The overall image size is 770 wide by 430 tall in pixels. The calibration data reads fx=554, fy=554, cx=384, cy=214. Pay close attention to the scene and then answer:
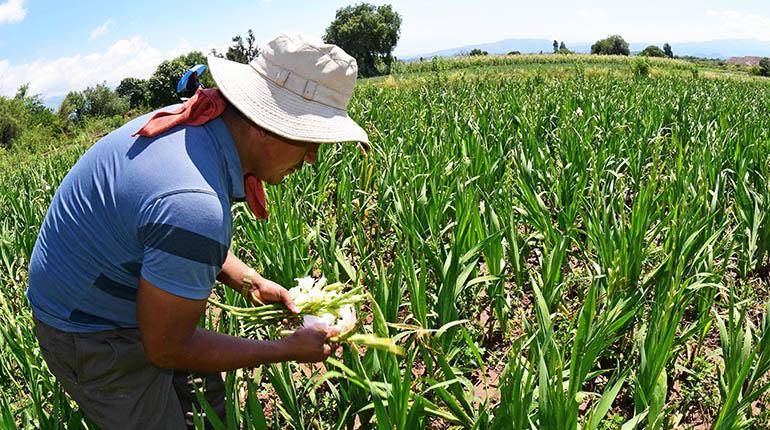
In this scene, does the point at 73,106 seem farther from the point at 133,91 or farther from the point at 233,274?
the point at 233,274

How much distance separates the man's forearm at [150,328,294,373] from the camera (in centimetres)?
114

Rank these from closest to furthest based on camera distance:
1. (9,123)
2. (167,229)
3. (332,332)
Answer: (167,229) → (332,332) → (9,123)

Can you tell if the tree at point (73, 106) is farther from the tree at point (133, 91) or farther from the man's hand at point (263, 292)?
the man's hand at point (263, 292)

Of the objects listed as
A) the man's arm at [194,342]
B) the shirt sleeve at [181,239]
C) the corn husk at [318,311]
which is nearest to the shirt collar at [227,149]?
the shirt sleeve at [181,239]

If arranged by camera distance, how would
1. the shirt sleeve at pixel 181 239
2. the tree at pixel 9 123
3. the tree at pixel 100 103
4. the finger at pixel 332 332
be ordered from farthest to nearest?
the tree at pixel 100 103, the tree at pixel 9 123, the finger at pixel 332 332, the shirt sleeve at pixel 181 239

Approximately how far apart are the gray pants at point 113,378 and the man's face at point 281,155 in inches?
20.1

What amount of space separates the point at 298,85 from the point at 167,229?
1.38 ft

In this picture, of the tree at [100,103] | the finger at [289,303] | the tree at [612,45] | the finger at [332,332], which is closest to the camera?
the finger at [332,332]

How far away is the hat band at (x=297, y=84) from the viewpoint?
47.5 inches

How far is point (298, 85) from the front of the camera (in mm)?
1208

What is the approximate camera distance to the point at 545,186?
3109 millimetres

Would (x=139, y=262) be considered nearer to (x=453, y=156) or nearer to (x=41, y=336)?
(x=41, y=336)

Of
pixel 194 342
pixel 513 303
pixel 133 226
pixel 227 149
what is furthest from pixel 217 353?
pixel 513 303

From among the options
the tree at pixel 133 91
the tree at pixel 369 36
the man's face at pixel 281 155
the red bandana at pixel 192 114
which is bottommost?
the man's face at pixel 281 155
